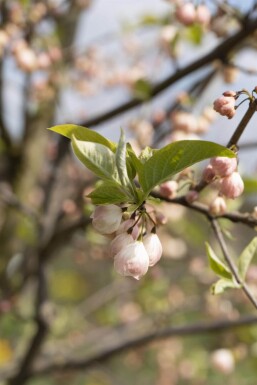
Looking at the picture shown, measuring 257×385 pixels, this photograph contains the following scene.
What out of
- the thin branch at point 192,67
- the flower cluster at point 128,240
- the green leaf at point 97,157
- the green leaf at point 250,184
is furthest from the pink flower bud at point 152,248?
the thin branch at point 192,67

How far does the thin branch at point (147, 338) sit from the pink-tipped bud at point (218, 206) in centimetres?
86

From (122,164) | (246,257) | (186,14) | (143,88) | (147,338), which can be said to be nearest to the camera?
(122,164)

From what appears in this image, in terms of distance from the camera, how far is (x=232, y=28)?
1688 mm

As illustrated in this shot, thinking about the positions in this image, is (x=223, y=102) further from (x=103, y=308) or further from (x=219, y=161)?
(x=103, y=308)

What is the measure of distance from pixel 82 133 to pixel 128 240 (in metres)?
0.14

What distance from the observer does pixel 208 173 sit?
2.60 feet

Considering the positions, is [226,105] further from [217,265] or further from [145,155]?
[217,265]

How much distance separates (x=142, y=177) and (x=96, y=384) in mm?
4724

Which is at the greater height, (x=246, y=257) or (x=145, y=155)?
(x=145, y=155)

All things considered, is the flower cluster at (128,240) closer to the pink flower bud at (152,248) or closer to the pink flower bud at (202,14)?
the pink flower bud at (152,248)

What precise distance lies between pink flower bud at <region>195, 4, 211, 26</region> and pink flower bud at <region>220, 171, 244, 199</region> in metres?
0.78

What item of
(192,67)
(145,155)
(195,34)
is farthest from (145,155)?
(195,34)

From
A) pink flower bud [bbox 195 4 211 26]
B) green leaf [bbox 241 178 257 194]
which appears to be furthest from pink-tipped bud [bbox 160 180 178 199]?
pink flower bud [bbox 195 4 211 26]

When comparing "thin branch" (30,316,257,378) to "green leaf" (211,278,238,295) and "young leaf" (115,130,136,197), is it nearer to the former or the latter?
"green leaf" (211,278,238,295)
